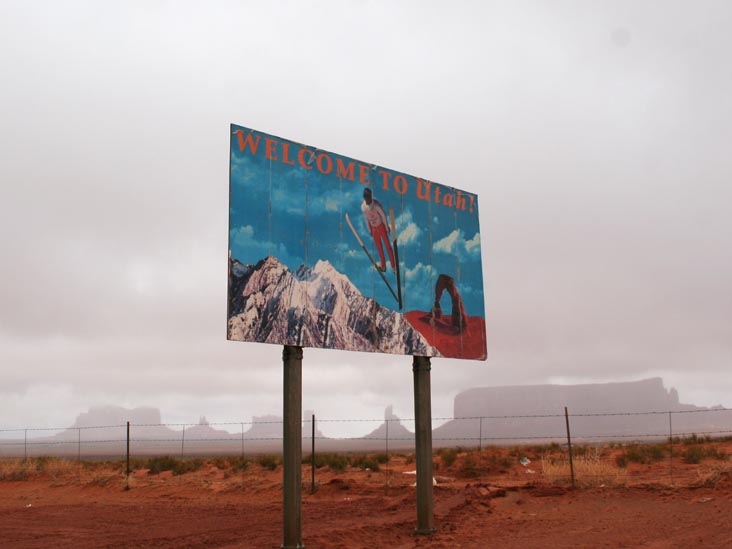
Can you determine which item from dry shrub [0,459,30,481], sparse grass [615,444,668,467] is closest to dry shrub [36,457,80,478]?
dry shrub [0,459,30,481]

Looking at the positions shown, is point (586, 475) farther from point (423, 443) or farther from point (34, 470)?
point (34, 470)

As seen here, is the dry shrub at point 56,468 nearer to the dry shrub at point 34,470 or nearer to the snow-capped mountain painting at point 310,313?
the dry shrub at point 34,470

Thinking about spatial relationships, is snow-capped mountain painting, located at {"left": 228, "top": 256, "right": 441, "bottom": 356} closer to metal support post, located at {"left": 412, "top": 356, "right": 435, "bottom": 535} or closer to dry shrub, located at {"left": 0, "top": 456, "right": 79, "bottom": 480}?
metal support post, located at {"left": 412, "top": 356, "right": 435, "bottom": 535}

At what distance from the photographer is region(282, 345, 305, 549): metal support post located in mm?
11773

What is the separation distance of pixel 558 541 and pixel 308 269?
6752 millimetres

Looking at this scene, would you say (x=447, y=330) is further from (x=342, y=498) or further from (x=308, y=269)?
(x=342, y=498)

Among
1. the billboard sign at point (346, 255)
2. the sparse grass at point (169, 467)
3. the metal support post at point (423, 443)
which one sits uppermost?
the billboard sign at point (346, 255)

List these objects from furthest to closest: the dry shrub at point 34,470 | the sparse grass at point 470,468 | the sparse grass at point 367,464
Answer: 1. the dry shrub at point 34,470
2. the sparse grass at point 367,464
3. the sparse grass at point 470,468

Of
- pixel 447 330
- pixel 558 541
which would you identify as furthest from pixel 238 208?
pixel 558 541

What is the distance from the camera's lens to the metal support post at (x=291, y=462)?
1177 cm

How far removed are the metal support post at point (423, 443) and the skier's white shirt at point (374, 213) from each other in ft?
9.08

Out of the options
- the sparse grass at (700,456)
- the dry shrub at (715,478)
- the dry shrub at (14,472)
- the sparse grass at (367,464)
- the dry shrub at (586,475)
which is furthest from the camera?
the dry shrub at (14,472)

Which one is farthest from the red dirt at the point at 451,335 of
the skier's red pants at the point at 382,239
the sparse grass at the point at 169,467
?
the sparse grass at the point at 169,467

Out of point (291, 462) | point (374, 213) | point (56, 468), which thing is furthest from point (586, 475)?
point (56, 468)
